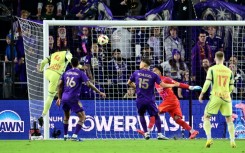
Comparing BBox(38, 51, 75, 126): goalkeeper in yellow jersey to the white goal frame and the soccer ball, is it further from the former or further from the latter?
the soccer ball

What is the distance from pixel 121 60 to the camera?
92.9 ft

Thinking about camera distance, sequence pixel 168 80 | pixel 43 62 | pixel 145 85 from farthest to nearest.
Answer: pixel 43 62
pixel 168 80
pixel 145 85

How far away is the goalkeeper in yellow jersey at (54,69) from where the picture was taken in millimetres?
26600

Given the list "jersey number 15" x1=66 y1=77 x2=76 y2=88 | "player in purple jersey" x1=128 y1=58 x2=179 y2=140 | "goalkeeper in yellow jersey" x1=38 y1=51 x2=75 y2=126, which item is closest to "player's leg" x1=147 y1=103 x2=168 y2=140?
"player in purple jersey" x1=128 y1=58 x2=179 y2=140

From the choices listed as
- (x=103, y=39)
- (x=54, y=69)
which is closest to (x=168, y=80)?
(x=103, y=39)

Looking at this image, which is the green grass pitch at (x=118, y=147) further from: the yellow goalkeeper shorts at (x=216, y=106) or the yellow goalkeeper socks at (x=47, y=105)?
the yellow goalkeeper socks at (x=47, y=105)

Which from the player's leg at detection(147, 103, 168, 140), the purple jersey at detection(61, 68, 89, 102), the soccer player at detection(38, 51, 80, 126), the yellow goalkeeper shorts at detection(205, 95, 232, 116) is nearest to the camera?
the yellow goalkeeper shorts at detection(205, 95, 232, 116)

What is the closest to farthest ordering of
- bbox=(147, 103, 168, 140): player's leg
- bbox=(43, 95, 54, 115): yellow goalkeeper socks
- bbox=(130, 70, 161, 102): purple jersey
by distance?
bbox=(130, 70, 161, 102): purple jersey, bbox=(147, 103, 168, 140): player's leg, bbox=(43, 95, 54, 115): yellow goalkeeper socks

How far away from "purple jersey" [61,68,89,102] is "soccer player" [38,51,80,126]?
1.66m

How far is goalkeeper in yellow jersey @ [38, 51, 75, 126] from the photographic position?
87.3 ft

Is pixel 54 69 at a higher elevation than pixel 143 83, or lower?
higher

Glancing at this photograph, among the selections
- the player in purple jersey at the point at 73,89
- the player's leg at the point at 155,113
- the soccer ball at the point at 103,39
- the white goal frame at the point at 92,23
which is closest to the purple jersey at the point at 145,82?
the player's leg at the point at 155,113

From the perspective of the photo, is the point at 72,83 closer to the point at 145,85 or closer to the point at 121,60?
the point at 145,85

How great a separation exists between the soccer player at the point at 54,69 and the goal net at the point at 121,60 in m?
1.05
